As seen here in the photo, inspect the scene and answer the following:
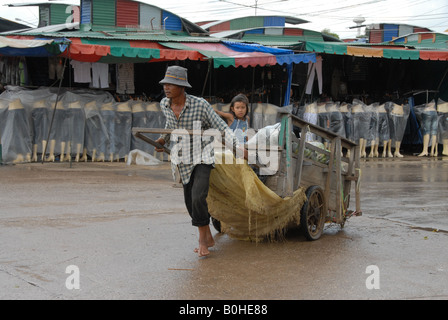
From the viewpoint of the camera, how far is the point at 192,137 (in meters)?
5.14

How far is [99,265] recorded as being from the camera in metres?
4.80

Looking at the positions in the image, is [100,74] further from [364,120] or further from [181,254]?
[181,254]

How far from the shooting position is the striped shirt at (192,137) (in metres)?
5.12

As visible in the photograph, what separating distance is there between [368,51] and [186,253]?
11713 mm

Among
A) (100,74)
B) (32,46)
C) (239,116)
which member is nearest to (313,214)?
(239,116)

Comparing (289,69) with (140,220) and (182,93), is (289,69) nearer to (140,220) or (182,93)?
(140,220)

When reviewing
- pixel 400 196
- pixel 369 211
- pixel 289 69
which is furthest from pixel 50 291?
pixel 289 69

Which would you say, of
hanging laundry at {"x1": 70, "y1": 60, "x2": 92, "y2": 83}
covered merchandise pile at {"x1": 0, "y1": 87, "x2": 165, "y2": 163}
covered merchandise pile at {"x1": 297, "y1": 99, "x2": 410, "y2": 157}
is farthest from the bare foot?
covered merchandise pile at {"x1": 297, "y1": 99, "x2": 410, "y2": 157}

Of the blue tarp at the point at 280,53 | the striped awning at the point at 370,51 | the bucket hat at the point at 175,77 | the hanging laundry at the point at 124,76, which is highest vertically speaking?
the striped awning at the point at 370,51

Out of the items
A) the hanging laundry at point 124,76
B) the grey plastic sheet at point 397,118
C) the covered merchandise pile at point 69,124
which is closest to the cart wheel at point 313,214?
the covered merchandise pile at point 69,124

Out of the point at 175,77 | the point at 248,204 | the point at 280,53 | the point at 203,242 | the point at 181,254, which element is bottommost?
the point at 181,254

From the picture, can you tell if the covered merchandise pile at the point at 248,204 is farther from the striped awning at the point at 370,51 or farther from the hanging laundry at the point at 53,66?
the hanging laundry at the point at 53,66

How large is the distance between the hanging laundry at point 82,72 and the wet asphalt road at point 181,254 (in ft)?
19.0

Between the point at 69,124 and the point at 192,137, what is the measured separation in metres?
9.03
